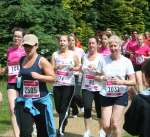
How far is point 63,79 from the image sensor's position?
1033 cm

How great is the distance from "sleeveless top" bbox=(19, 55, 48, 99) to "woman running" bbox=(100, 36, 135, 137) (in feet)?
3.74

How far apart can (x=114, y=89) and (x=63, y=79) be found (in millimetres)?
1865

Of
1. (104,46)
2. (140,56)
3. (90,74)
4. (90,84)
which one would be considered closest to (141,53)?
(140,56)

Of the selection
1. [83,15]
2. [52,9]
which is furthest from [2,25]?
[83,15]

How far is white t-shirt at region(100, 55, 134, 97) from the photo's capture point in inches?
340

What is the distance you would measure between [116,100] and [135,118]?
13.2 ft

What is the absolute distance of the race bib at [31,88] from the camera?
7.87m

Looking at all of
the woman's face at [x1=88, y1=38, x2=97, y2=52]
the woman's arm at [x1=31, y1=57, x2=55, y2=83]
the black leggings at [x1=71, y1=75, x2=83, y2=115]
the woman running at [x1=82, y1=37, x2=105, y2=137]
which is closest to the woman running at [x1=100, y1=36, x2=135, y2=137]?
the woman's arm at [x1=31, y1=57, x2=55, y2=83]

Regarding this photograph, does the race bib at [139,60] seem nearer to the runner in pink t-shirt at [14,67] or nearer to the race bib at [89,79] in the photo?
the race bib at [89,79]

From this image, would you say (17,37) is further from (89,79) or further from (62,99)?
(89,79)

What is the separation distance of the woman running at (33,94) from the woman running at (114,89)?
1.03 metres

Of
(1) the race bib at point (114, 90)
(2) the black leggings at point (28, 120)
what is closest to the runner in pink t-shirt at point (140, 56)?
(1) the race bib at point (114, 90)

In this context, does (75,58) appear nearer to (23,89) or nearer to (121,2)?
(23,89)

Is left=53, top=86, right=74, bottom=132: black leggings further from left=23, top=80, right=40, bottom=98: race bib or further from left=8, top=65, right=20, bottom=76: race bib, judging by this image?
left=23, top=80, right=40, bottom=98: race bib
